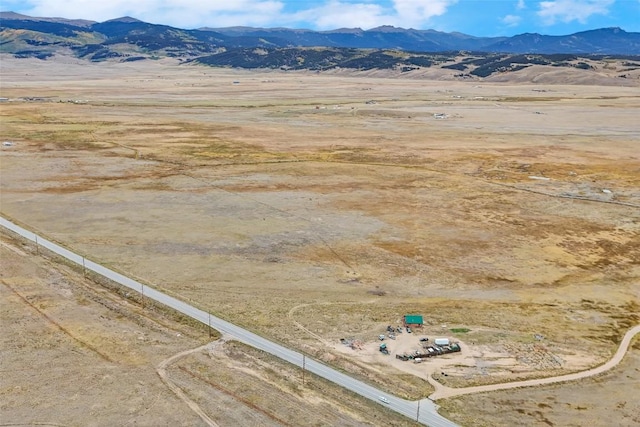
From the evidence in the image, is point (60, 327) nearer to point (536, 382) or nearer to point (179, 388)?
point (179, 388)

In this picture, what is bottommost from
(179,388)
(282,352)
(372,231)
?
(179,388)

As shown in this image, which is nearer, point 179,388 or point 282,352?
point 179,388

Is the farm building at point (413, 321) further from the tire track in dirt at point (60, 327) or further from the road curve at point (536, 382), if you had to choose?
the tire track in dirt at point (60, 327)

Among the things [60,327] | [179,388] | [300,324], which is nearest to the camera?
[179,388]

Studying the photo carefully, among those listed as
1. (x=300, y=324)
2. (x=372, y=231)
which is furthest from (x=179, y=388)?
(x=372, y=231)

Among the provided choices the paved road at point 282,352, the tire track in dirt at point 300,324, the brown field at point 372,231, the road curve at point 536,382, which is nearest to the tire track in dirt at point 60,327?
the brown field at point 372,231

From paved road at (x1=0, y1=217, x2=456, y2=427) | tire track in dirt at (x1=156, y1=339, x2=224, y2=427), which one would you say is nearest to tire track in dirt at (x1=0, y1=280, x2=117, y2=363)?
tire track in dirt at (x1=156, y1=339, x2=224, y2=427)
